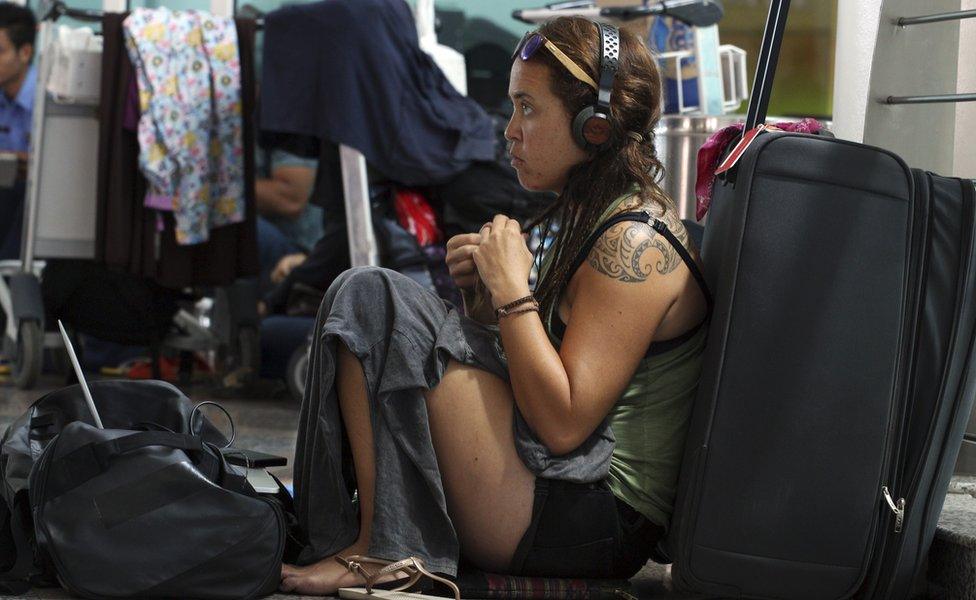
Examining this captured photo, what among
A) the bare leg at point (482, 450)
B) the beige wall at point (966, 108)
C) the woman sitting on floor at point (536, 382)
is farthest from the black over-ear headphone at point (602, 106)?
the beige wall at point (966, 108)

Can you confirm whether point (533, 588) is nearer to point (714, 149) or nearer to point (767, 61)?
point (714, 149)

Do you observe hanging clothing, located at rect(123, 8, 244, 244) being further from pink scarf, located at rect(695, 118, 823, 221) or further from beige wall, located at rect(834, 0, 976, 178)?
pink scarf, located at rect(695, 118, 823, 221)

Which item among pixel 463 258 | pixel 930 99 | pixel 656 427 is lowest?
pixel 656 427

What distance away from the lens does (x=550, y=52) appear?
5.79ft

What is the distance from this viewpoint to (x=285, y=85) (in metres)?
3.80

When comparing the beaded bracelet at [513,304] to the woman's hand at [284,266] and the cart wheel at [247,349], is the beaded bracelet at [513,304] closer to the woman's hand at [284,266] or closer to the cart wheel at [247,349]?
the cart wheel at [247,349]

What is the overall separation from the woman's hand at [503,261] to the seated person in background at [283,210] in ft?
12.1

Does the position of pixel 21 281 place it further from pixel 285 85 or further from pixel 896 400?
pixel 896 400

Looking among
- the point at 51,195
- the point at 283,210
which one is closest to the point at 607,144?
the point at 51,195

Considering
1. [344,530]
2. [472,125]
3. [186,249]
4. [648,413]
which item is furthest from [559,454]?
[186,249]

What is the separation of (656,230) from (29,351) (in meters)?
3.28

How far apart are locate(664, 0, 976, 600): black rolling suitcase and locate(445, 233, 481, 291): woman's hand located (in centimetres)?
36

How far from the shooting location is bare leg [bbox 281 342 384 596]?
5.51ft

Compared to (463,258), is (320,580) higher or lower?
lower
